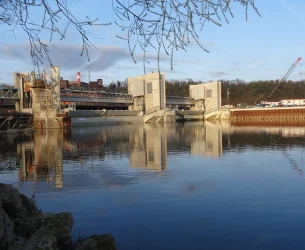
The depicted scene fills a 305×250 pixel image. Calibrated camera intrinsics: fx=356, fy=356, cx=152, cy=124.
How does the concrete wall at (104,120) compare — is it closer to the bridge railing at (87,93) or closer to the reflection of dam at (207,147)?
the bridge railing at (87,93)

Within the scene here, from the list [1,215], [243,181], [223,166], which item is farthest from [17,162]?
[1,215]

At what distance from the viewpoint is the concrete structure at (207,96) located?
439 ft

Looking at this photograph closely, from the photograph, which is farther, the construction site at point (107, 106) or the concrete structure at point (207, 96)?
the concrete structure at point (207, 96)

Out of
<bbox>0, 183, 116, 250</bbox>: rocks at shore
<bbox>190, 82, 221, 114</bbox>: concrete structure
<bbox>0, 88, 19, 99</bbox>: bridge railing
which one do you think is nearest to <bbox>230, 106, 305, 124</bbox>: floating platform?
<bbox>190, 82, 221, 114</bbox>: concrete structure

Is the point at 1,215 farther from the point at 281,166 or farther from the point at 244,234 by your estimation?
the point at 281,166

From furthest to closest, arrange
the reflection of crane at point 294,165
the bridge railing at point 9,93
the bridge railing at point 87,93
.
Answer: the bridge railing at point 87,93 → the bridge railing at point 9,93 → the reflection of crane at point 294,165

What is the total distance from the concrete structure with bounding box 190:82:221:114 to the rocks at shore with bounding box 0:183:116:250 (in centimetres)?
12553

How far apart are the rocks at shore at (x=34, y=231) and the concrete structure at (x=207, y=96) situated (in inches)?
4942

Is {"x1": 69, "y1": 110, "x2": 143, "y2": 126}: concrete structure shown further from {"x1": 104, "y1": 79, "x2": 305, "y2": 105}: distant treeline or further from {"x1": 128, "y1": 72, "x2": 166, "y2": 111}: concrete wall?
{"x1": 104, "y1": 79, "x2": 305, "y2": 105}: distant treeline

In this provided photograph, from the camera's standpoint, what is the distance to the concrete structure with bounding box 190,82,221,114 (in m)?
134

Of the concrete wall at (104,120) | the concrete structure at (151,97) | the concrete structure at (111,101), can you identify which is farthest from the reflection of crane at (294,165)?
the concrete structure at (151,97)

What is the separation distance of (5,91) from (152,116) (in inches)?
1703

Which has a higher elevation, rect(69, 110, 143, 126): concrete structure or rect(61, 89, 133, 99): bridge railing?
rect(61, 89, 133, 99): bridge railing

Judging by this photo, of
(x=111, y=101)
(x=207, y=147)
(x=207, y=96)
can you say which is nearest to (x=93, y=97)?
(x=111, y=101)
